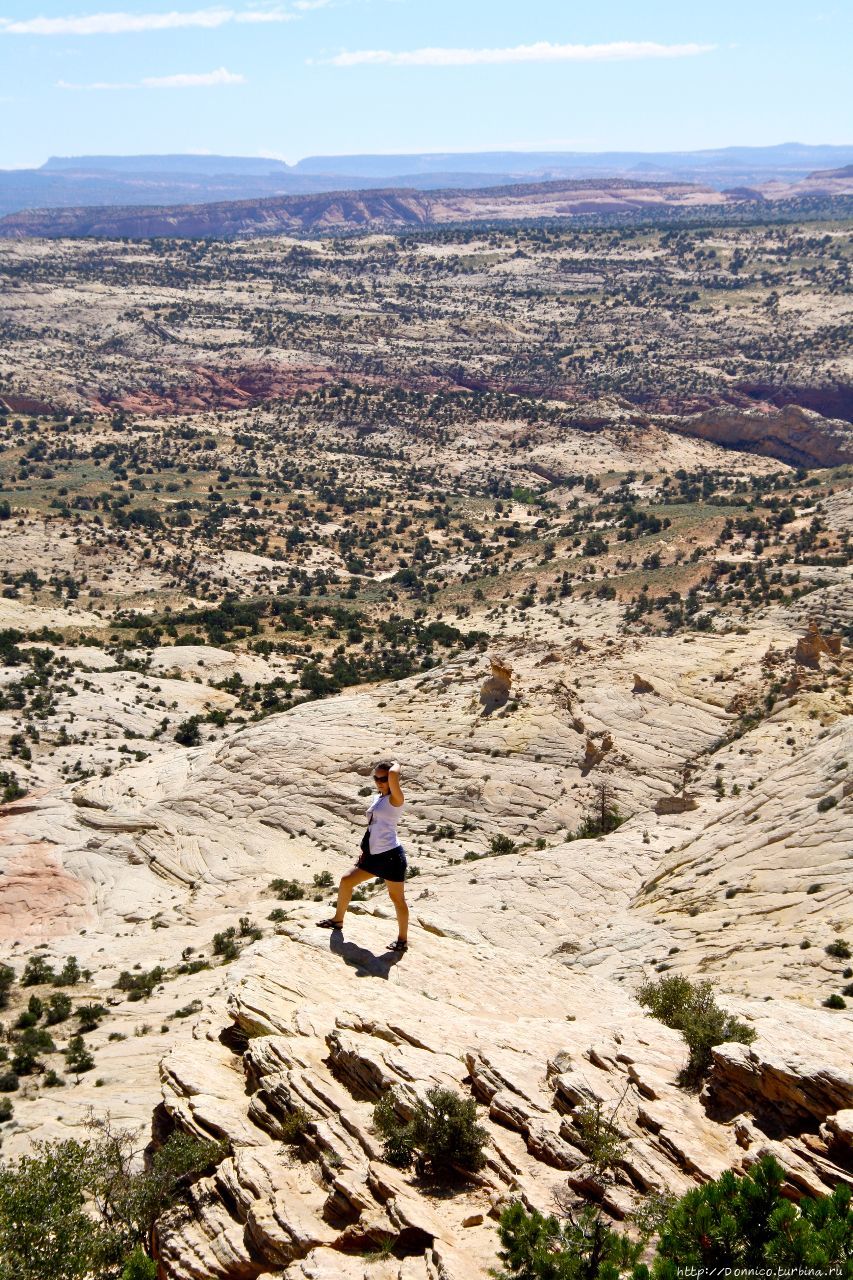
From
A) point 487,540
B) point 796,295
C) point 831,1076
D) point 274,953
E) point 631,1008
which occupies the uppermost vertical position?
point 796,295

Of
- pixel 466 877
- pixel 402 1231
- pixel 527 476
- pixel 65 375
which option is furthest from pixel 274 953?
pixel 65 375

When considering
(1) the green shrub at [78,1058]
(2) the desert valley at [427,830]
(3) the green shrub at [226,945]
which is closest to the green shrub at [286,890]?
(2) the desert valley at [427,830]

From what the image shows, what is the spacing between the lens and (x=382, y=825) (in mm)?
15398

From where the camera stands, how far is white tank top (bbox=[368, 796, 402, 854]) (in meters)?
15.4

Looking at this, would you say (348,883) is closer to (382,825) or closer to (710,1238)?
(382,825)

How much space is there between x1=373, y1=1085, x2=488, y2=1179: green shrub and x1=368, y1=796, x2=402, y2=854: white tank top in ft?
14.9

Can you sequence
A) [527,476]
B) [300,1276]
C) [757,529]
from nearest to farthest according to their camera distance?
[300,1276] → [757,529] → [527,476]

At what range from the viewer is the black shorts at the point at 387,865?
1547 cm

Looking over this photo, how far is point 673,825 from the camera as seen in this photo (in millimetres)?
26688

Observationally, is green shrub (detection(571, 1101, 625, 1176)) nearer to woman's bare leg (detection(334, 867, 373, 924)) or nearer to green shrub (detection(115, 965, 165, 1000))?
woman's bare leg (detection(334, 867, 373, 924))

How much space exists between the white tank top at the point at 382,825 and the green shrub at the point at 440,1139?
453cm

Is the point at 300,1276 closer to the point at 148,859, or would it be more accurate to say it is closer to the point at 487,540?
the point at 148,859

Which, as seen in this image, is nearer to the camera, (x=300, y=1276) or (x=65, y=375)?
(x=300, y=1276)

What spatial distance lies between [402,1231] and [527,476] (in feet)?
306
